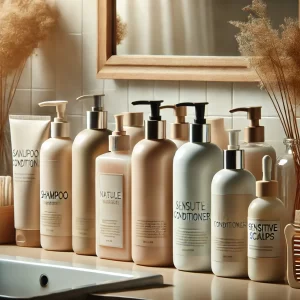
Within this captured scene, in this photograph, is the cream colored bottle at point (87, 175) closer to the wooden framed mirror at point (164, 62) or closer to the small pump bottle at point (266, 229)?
the wooden framed mirror at point (164, 62)

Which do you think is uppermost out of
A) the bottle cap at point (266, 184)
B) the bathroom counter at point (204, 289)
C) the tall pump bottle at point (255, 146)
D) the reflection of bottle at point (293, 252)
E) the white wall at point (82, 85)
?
the white wall at point (82, 85)

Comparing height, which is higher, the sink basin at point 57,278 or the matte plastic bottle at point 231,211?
the matte plastic bottle at point 231,211

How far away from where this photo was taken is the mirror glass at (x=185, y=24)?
4.90 feet

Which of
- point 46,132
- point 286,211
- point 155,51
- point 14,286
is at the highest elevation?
point 155,51

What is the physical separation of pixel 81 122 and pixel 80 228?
0.88 feet

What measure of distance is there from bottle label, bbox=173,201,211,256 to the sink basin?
0.09m

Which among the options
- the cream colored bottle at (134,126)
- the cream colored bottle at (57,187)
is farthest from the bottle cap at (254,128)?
the cream colored bottle at (57,187)

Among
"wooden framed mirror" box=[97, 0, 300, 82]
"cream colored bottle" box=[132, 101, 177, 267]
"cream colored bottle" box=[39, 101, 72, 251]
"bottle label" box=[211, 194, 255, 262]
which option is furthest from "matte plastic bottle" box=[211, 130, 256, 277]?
"cream colored bottle" box=[39, 101, 72, 251]

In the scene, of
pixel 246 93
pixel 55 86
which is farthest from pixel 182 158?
pixel 55 86

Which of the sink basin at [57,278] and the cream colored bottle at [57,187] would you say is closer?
the sink basin at [57,278]

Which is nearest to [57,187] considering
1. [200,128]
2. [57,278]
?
[57,278]

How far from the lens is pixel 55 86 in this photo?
1.73m

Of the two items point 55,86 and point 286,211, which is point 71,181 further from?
point 286,211

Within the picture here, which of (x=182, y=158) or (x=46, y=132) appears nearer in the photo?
(x=182, y=158)
